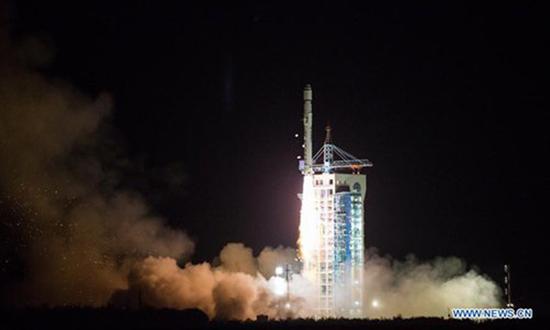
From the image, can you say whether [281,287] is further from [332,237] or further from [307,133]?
[307,133]

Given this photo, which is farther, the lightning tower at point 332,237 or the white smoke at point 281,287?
the lightning tower at point 332,237

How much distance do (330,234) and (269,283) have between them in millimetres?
4621

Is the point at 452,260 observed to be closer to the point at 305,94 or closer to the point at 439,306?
the point at 439,306

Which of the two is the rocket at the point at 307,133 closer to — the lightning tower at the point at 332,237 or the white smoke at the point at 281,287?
the lightning tower at the point at 332,237

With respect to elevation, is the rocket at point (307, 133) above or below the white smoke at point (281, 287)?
above

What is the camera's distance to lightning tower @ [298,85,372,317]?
92.2 meters

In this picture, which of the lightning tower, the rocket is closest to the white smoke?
the lightning tower

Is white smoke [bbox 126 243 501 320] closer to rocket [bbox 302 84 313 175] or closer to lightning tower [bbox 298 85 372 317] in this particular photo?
lightning tower [bbox 298 85 372 317]

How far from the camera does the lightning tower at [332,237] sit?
92188 millimetres

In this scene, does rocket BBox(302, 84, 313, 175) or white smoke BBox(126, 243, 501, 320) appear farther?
rocket BBox(302, 84, 313, 175)

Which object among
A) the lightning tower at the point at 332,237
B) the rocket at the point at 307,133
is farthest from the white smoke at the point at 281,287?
the rocket at the point at 307,133

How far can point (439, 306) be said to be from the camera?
3703 inches

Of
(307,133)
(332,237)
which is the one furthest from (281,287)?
(307,133)

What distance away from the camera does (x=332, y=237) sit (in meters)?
91.9
